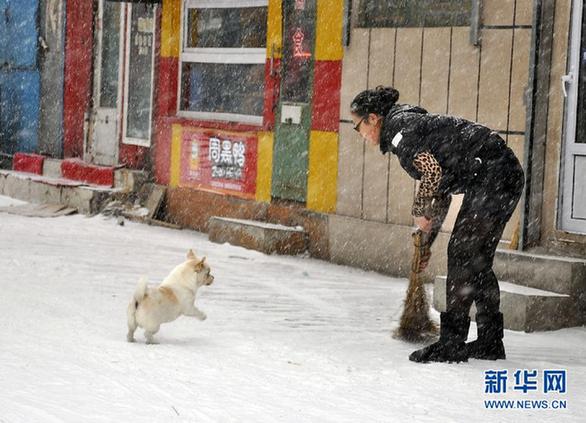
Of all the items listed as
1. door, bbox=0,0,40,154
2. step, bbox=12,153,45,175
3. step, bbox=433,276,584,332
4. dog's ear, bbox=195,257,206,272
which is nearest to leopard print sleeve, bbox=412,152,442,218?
dog's ear, bbox=195,257,206,272

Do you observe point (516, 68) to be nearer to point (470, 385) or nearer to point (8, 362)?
point (470, 385)

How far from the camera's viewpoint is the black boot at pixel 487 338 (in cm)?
735

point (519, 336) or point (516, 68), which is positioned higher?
point (516, 68)

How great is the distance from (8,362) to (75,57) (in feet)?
34.0

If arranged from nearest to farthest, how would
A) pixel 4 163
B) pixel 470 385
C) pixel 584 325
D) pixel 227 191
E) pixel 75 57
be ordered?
1. pixel 470 385
2. pixel 584 325
3. pixel 227 191
4. pixel 75 57
5. pixel 4 163

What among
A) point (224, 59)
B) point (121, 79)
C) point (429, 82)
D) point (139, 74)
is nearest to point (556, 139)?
point (429, 82)

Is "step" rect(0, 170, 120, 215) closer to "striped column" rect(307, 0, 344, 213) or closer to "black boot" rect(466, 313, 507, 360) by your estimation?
"striped column" rect(307, 0, 344, 213)

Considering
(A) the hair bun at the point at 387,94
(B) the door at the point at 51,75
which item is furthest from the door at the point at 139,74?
(A) the hair bun at the point at 387,94

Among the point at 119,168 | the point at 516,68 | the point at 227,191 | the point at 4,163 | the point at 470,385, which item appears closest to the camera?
the point at 470,385

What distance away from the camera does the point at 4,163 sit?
17828 mm

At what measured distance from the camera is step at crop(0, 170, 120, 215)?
14.8 meters

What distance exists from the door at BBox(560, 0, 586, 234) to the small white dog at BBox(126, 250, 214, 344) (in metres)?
3.06

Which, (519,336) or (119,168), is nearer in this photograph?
(519,336)

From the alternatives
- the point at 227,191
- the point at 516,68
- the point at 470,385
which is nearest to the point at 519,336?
the point at 470,385
